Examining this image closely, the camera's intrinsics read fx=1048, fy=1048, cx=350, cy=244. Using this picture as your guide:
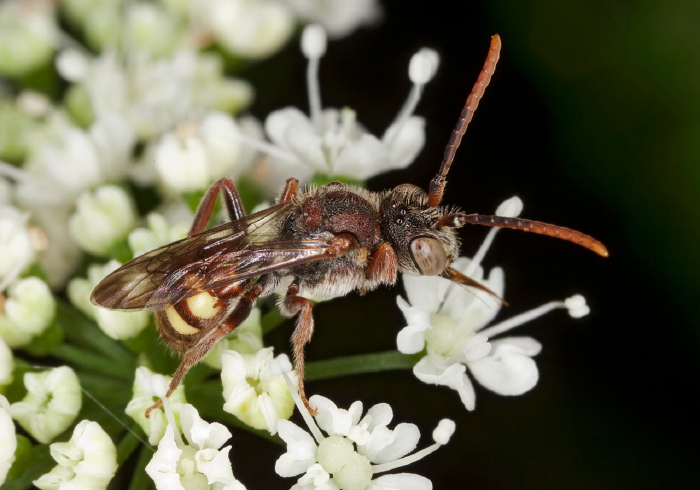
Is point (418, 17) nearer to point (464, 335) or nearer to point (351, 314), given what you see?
point (351, 314)

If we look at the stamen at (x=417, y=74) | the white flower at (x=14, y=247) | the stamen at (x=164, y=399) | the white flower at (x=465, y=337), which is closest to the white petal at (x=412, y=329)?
the white flower at (x=465, y=337)

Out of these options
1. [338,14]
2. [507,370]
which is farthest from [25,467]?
[338,14]

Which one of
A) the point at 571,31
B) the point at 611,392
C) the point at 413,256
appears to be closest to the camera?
the point at 413,256

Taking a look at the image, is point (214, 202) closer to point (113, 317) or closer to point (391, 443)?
point (113, 317)

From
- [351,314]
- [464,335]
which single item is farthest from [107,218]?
[464,335]

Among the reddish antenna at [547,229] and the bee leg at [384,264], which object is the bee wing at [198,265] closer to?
the bee leg at [384,264]

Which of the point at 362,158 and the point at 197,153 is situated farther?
the point at 197,153

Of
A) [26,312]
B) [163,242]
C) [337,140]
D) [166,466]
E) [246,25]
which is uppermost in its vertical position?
[246,25]
